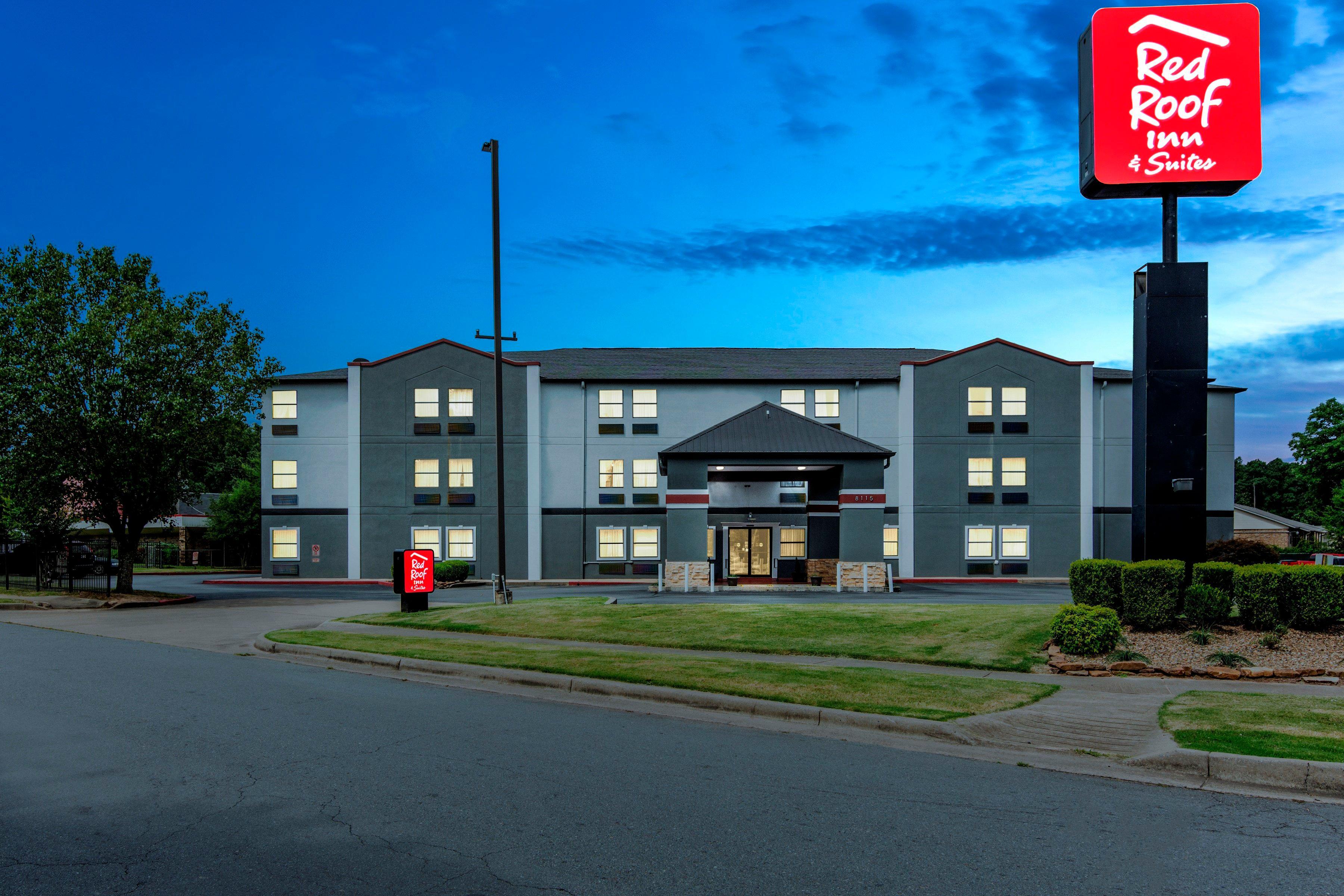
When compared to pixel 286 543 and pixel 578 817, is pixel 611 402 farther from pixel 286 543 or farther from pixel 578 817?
pixel 578 817

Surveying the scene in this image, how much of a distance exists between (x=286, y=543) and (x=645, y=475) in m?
17.0

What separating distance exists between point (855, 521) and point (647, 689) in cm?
2212

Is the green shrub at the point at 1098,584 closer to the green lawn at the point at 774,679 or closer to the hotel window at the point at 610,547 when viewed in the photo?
the green lawn at the point at 774,679

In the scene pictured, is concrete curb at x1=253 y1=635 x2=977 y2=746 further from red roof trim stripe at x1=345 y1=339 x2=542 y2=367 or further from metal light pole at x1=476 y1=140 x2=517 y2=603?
red roof trim stripe at x1=345 y1=339 x2=542 y2=367

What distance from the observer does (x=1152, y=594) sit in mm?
13609

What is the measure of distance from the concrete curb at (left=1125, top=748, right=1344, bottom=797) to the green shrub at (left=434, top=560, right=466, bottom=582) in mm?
30426

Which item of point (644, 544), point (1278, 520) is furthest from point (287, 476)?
point (1278, 520)

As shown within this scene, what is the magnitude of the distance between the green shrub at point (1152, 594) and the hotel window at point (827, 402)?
87.4 ft

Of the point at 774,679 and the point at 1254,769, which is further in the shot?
the point at 774,679

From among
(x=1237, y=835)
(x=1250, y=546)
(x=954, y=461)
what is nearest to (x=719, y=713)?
(x=1237, y=835)

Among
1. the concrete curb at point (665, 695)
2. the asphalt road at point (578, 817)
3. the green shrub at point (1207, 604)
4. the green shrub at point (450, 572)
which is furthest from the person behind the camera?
the green shrub at point (450, 572)

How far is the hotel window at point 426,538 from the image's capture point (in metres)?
39.6

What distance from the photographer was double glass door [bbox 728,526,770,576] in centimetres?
3775

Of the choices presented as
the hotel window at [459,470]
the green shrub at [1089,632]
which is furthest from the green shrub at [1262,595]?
the hotel window at [459,470]
